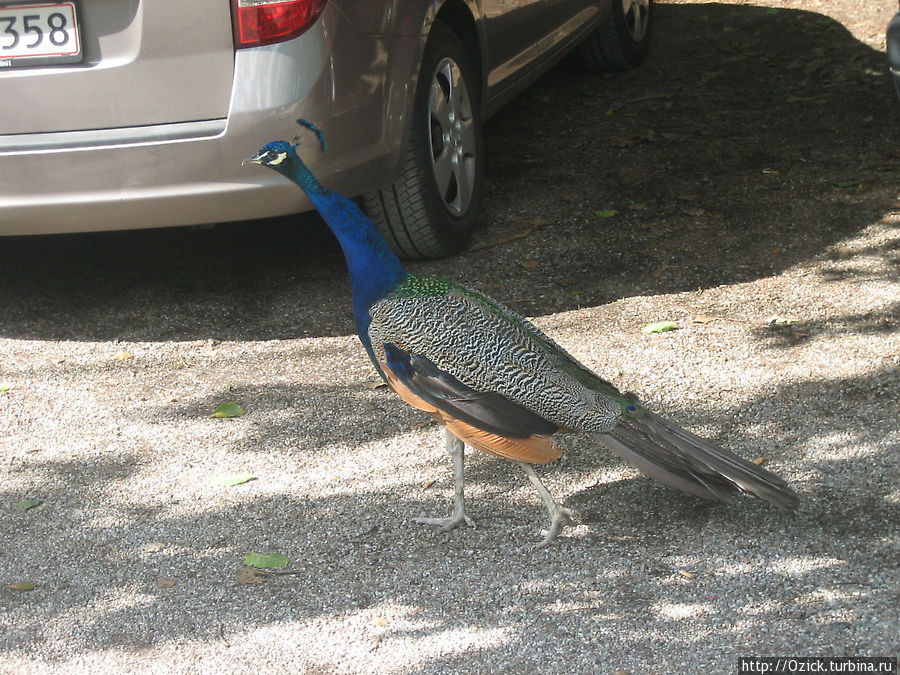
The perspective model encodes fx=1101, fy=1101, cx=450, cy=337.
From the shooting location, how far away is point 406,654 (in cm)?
308

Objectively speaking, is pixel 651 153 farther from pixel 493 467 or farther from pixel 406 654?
pixel 406 654

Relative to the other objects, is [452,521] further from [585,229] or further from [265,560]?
[585,229]

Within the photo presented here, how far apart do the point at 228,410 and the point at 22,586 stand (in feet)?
3.97

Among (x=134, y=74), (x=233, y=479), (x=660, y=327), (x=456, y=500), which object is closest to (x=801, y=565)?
(x=456, y=500)

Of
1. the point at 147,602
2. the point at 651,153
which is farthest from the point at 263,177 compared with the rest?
the point at 651,153

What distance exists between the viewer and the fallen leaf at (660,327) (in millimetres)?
4914

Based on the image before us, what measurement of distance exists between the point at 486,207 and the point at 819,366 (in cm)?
249

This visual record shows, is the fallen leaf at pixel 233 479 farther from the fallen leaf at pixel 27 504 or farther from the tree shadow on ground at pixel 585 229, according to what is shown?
the tree shadow on ground at pixel 585 229

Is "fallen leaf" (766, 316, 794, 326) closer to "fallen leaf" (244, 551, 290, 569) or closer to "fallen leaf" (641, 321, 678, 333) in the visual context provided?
"fallen leaf" (641, 321, 678, 333)

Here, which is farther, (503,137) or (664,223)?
(503,137)

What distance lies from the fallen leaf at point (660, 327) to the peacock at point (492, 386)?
1278mm

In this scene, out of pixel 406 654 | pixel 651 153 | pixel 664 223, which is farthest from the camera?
pixel 651 153

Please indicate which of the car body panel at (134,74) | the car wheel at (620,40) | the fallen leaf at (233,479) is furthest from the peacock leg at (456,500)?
the car wheel at (620,40)

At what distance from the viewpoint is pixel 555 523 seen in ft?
11.7
